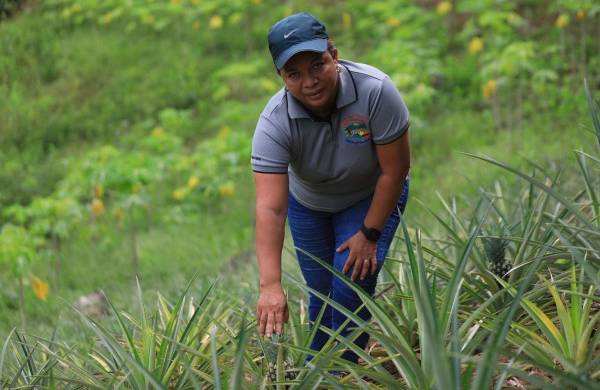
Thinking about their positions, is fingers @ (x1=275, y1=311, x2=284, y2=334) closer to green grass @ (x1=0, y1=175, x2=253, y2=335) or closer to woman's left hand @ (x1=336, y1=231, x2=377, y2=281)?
woman's left hand @ (x1=336, y1=231, x2=377, y2=281)

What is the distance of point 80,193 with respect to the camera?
7.41 m

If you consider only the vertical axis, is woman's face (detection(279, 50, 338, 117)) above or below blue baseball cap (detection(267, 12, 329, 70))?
below

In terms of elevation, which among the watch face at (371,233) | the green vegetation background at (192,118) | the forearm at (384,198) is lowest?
the green vegetation background at (192,118)

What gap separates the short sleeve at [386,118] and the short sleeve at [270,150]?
1.06 ft

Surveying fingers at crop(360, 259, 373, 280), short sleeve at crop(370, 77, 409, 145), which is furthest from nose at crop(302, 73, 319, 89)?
fingers at crop(360, 259, 373, 280)

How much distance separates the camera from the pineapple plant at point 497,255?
10.8ft

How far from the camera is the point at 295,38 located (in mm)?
2717

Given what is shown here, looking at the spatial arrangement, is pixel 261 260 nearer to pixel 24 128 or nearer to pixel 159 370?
pixel 159 370

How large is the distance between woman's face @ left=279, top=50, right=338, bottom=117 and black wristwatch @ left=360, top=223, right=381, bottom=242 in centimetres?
51

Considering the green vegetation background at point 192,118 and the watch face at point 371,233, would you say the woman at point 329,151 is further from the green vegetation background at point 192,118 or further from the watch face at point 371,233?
the green vegetation background at point 192,118

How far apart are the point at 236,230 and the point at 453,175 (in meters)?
2.22

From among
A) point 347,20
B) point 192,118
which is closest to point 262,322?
point 192,118

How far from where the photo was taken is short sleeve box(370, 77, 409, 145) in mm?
2871

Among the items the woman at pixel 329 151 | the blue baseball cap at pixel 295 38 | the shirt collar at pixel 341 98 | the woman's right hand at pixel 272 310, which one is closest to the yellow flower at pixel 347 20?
the woman at pixel 329 151
